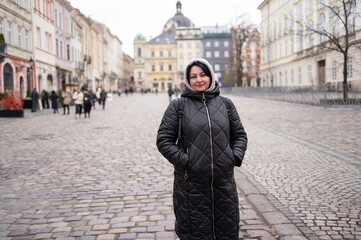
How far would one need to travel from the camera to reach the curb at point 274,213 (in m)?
3.84

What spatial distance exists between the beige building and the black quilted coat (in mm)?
25446

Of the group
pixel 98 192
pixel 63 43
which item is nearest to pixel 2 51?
pixel 63 43

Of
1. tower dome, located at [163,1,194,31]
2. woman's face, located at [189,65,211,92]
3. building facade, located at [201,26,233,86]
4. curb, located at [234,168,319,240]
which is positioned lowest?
curb, located at [234,168,319,240]

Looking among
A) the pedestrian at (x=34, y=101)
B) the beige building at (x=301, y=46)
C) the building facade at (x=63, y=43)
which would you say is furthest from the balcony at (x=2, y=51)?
the beige building at (x=301, y=46)

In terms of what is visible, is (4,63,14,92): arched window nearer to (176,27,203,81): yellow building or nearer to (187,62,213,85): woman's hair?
(187,62,213,85): woman's hair

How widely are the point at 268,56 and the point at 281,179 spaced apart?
56683 mm

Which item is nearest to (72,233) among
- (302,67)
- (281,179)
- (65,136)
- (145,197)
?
(145,197)

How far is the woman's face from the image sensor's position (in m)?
3.02

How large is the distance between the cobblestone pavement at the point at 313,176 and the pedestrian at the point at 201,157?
1359 millimetres

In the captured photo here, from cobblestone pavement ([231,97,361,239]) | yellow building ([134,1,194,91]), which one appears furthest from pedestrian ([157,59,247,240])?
yellow building ([134,1,194,91])

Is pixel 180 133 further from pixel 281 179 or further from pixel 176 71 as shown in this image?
pixel 176 71

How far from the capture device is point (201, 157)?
2.89 m

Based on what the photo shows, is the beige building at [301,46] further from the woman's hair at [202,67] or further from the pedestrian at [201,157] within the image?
the pedestrian at [201,157]

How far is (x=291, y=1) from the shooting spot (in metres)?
47.9
